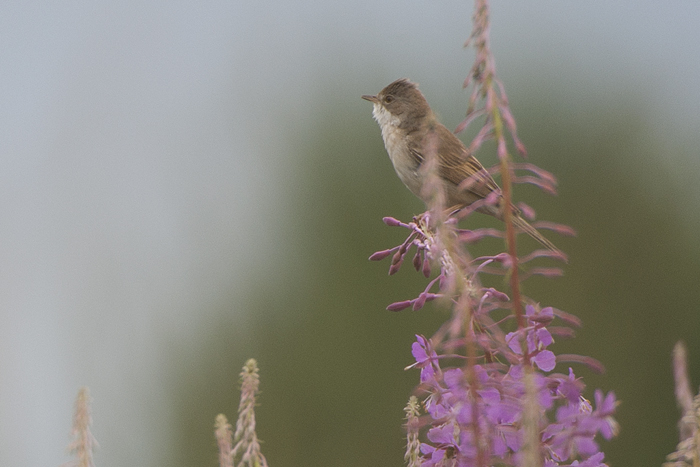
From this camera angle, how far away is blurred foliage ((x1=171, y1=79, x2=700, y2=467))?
15.2m

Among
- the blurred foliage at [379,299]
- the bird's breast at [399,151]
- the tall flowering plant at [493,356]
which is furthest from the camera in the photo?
the blurred foliage at [379,299]

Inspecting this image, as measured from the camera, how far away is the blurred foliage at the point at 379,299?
15234mm

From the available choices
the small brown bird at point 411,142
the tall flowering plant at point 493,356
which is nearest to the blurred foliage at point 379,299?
the small brown bird at point 411,142

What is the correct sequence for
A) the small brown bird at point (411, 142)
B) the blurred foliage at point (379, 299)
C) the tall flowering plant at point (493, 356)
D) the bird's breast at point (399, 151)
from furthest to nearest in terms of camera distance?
the blurred foliage at point (379, 299) < the bird's breast at point (399, 151) < the small brown bird at point (411, 142) < the tall flowering plant at point (493, 356)

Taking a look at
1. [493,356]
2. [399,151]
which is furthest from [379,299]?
[493,356]

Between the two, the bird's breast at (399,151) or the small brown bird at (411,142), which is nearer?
the small brown bird at (411,142)

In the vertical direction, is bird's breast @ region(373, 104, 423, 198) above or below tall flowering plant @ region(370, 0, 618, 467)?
above

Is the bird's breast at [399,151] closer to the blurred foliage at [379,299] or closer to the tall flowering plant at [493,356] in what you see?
the tall flowering plant at [493,356]

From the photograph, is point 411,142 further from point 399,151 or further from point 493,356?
point 493,356

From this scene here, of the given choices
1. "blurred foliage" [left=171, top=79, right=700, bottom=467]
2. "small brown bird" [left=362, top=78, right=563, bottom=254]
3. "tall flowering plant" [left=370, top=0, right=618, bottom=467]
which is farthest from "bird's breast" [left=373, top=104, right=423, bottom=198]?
"blurred foliage" [left=171, top=79, right=700, bottom=467]

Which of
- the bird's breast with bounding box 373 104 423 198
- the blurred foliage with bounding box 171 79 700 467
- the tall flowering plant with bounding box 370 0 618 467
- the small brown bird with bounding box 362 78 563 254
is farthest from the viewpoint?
the blurred foliage with bounding box 171 79 700 467

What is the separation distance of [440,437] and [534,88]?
61.6ft

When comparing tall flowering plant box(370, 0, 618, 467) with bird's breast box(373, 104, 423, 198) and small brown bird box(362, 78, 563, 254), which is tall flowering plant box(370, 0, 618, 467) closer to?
small brown bird box(362, 78, 563, 254)

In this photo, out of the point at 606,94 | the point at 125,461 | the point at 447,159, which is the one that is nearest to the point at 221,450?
the point at 447,159
